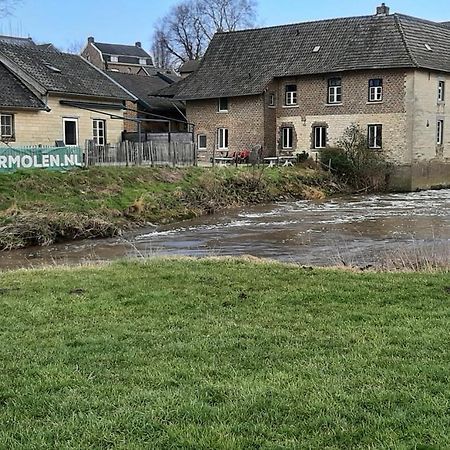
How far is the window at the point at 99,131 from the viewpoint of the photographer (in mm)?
37419

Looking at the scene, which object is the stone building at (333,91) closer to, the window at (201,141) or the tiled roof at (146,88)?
the window at (201,141)

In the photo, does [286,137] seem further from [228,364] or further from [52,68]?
[228,364]

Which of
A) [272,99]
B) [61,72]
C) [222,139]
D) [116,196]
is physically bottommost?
[116,196]

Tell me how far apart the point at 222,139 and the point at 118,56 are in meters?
60.1

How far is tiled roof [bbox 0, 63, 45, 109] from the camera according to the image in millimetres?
32125

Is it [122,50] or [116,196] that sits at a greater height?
[122,50]

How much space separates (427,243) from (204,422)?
53.2 feet

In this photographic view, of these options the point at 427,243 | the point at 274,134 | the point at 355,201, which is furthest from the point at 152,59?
the point at 427,243

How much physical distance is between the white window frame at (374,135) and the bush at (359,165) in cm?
70

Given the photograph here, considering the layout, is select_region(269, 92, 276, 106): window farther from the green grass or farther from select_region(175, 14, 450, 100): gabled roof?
the green grass

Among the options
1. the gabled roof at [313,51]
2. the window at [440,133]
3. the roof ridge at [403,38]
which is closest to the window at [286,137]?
the gabled roof at [313,51]

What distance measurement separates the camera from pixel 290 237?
2211 centimetres

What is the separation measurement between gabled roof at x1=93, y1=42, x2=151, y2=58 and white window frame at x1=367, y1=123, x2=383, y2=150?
66274 mm

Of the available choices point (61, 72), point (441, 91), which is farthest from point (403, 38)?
point (61, 72)
